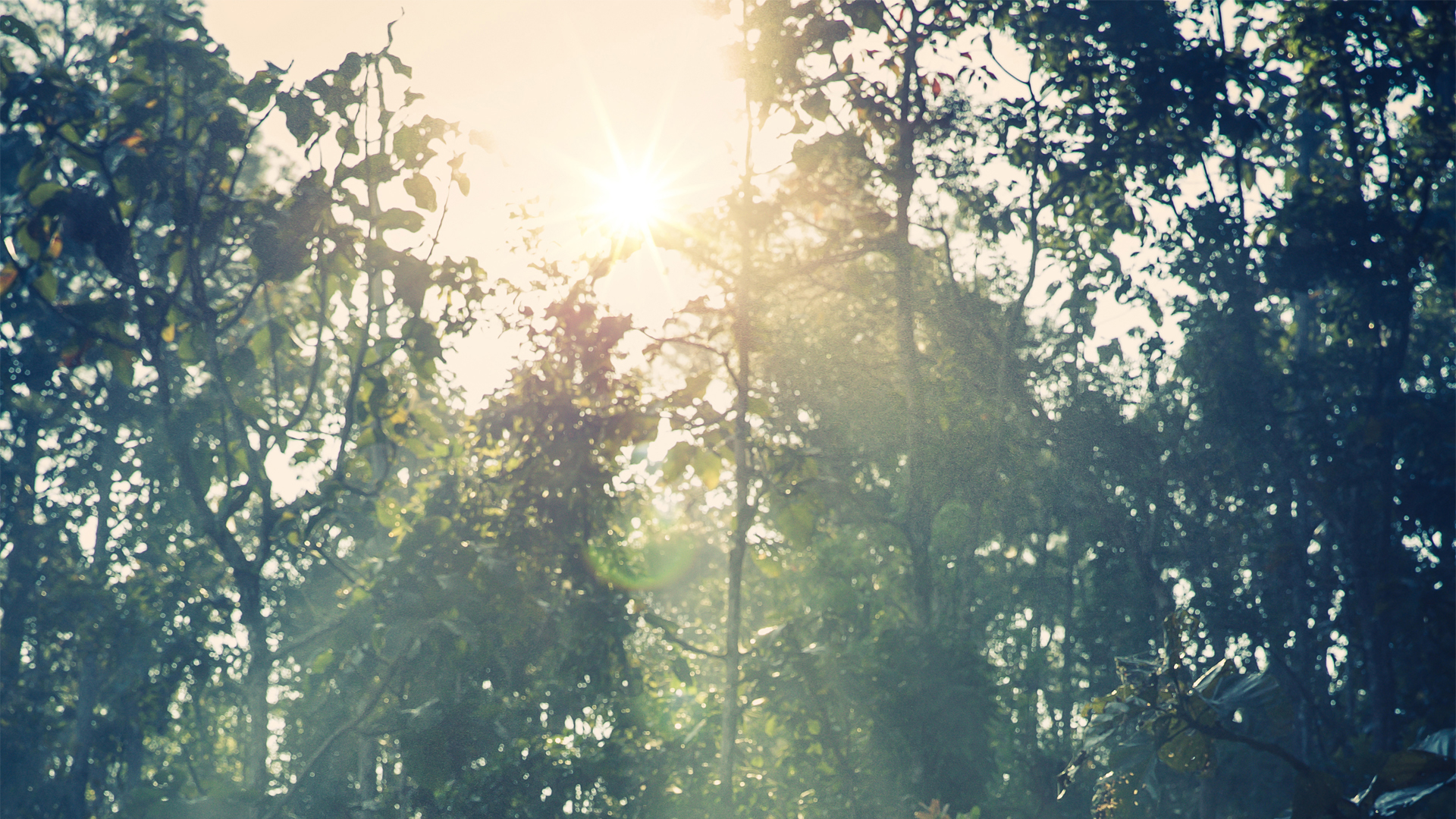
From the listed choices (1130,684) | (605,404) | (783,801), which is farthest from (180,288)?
(783,801)

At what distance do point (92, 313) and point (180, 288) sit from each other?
45 cm

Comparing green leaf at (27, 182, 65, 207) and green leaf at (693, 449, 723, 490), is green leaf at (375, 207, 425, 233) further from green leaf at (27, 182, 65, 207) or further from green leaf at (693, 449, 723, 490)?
green leaf at (693, 449, 723, 490)

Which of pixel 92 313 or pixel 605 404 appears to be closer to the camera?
pixel 92 313

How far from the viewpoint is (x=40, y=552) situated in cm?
1970

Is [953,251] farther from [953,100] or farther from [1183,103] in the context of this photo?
[1183,103]

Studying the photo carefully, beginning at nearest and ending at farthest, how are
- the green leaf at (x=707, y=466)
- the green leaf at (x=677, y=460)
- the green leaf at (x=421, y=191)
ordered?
the green leaf at (x=677, y=460), the green leaf at (x=707, y=466), the green leaf at (x=421, y=191)

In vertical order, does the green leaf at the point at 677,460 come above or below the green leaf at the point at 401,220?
below

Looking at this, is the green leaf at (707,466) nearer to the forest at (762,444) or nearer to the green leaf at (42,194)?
the forest at (762,444)

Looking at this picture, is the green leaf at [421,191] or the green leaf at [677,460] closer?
the green leaf at [677,460]

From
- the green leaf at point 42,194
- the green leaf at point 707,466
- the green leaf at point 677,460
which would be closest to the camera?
the green leaf at point 42,194

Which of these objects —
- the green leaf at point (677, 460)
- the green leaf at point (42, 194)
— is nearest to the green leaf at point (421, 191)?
the green leaf at point (42, 194)

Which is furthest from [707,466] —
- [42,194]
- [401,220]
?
Result: [42,194]

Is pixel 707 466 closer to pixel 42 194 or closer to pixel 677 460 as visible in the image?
pixel 677 460

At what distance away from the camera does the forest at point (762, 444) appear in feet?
15.8
